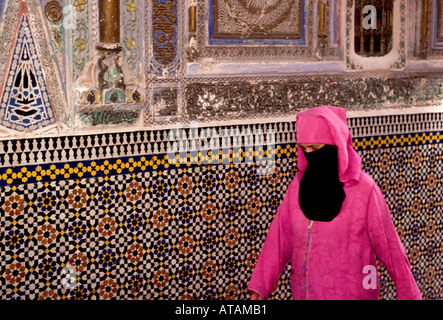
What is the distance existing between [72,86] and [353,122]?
1679 millimetres

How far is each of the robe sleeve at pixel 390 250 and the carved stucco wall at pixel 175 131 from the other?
1060mm

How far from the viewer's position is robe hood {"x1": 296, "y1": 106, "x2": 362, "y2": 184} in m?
2.25

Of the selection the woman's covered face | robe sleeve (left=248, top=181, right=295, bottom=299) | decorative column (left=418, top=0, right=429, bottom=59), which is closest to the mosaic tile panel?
decorative column (left=418, top=0, right=429, bottom=59)

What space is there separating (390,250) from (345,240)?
17 cm

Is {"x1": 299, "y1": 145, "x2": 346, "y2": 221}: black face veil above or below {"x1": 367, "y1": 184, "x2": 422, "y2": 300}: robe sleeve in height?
above

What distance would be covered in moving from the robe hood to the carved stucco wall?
87cm

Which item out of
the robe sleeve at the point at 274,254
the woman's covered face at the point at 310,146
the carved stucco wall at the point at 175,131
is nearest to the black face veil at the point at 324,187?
the woman's covered face at the point at 310,146

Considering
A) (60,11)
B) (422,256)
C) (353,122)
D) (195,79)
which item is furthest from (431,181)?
(60,11)

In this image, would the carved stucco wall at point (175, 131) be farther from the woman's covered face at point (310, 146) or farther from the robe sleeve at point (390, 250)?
the robe sleeve at point (390, 250)

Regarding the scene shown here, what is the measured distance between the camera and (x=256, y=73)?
10.5 ft

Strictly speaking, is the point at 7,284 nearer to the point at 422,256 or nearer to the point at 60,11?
the point at 60,11

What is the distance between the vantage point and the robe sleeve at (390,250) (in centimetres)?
→ 222

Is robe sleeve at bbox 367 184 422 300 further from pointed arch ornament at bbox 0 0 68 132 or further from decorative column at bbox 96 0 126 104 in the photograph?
pointed arch ornament at bbox 0 0 68 132

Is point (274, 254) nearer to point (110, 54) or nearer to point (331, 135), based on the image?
point (331, 135)
